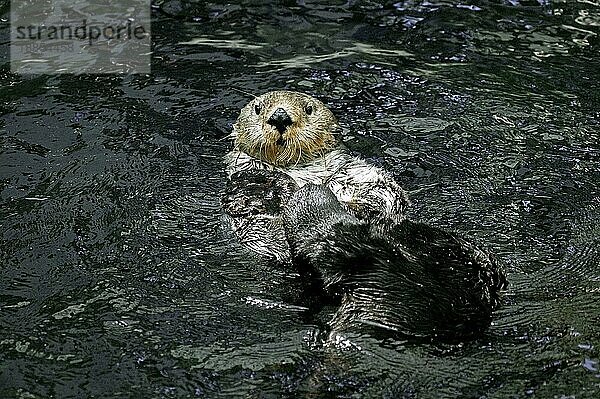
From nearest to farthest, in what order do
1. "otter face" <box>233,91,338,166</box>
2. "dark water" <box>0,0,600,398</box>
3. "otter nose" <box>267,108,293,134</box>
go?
"dark water" <box>0,0,600,398</box>
"otter nose" <box>267,108,293,134</box>
"otter face" <box>233,91,338,166</box>

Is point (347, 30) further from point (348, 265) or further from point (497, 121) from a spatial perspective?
point (348, 265)

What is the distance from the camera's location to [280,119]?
491 centimetres

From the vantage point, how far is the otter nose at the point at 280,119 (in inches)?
192

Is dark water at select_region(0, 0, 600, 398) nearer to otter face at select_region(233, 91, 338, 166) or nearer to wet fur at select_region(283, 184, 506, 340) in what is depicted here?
wet fur at select_region(283, 184, 506, 340)

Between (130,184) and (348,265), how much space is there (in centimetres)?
196

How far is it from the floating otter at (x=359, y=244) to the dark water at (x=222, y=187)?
0.41ft

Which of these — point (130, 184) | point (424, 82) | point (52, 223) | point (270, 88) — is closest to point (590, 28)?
point (424, 82)

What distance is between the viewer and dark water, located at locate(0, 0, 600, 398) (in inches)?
136

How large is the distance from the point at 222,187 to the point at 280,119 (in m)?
0.63

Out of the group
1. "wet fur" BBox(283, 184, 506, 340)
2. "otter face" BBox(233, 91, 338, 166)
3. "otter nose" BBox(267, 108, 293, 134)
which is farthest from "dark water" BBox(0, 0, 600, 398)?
"otter nose" BBox(267, 108, 293, 134)

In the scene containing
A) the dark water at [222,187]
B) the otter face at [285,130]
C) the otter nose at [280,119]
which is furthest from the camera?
the otter face at [285,130]

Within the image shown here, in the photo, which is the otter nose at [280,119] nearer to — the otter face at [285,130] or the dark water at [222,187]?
the otter face at [285,130]

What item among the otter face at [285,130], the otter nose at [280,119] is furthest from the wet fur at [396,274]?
the otter face at [285,130]

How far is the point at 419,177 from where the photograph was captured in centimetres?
535
